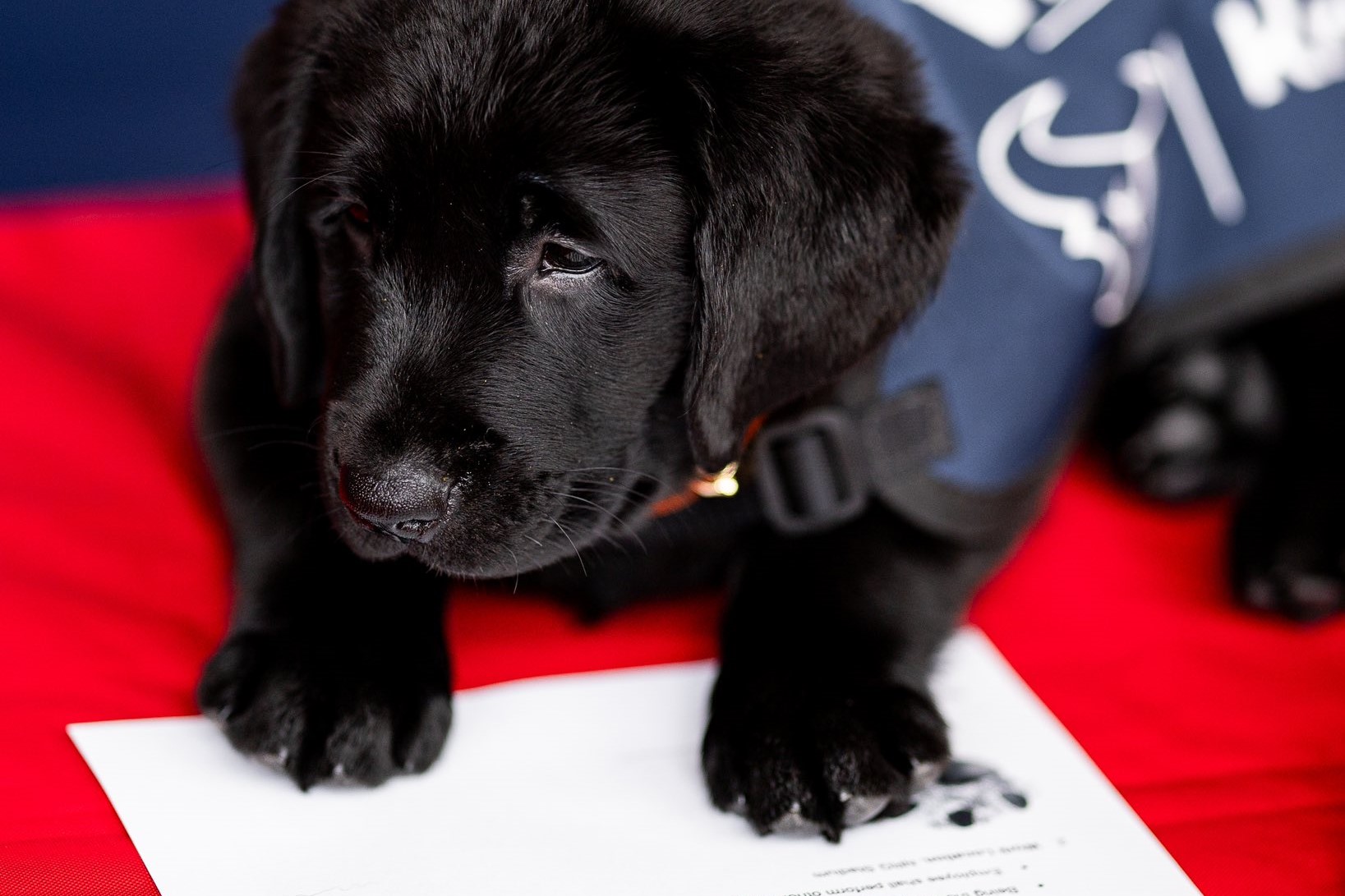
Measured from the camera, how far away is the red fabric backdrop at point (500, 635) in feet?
4.93

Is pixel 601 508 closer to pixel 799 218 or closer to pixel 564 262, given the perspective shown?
pixel 564 262

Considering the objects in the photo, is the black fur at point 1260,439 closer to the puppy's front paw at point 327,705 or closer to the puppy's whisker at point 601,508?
the puppy's whisker at point 601,508

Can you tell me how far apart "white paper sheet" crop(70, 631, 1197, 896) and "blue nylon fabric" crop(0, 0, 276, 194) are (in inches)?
77.1

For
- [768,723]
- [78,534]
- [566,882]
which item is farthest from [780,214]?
[78,534]

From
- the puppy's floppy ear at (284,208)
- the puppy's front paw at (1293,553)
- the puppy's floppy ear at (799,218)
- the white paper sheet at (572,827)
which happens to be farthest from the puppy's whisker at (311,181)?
the puppy's front paw at (1293,553)

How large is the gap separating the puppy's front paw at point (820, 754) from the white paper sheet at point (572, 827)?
4 centimetres

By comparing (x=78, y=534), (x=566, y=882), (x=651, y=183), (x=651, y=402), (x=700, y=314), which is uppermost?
(x=651, y=183)

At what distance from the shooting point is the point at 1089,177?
1987 millimetres

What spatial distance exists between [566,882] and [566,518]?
1.27ft

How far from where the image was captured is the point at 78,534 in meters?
1.93

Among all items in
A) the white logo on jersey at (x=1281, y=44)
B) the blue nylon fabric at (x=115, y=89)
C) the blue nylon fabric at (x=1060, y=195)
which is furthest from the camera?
the blue nylon fabric at (x=115, y=89)

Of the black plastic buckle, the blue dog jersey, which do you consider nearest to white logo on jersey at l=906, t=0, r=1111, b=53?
the blue dog jersey

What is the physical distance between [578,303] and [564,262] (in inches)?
1.8

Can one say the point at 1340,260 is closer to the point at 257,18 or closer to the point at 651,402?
the point at 651,402
